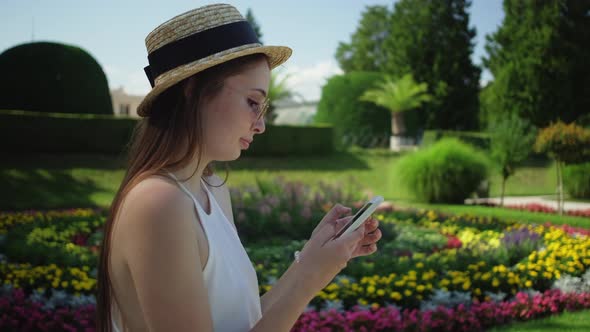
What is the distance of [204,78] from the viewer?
1331mm

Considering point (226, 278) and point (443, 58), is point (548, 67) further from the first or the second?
point (226, 278)

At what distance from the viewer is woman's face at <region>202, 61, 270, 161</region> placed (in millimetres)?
1326

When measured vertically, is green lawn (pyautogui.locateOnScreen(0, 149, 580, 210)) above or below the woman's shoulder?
below

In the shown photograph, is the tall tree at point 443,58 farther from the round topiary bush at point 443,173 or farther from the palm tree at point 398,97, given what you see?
the round topiary bush at point 443,173

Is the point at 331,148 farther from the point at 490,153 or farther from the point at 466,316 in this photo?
the point at 466,316

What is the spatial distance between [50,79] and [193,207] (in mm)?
16919

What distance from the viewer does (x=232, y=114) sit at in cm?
133

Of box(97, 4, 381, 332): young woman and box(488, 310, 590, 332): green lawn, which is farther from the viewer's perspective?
box(488, 310, 590, 332): green lawn

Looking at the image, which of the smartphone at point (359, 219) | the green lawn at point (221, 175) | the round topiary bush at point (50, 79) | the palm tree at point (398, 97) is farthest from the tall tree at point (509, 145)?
the palm tree at point (398, 97)

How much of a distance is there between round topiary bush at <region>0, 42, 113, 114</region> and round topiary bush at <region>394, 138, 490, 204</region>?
9.82 meters

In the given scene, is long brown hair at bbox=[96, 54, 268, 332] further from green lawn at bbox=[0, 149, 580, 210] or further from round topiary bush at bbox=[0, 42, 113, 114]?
round topiary bush at bbox=[0, 42, 113, 114]

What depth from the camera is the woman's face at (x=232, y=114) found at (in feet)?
4.35

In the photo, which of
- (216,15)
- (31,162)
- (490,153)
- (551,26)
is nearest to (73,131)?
(31,162)

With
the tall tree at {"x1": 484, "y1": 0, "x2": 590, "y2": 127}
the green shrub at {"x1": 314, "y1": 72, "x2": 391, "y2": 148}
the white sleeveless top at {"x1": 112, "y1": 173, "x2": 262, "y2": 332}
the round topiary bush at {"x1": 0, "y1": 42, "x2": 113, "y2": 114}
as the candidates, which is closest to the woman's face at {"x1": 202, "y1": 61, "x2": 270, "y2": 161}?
the white sleeveless top at {"x1": 112, "y1": 173, "x2": 262, "y2": 332}
